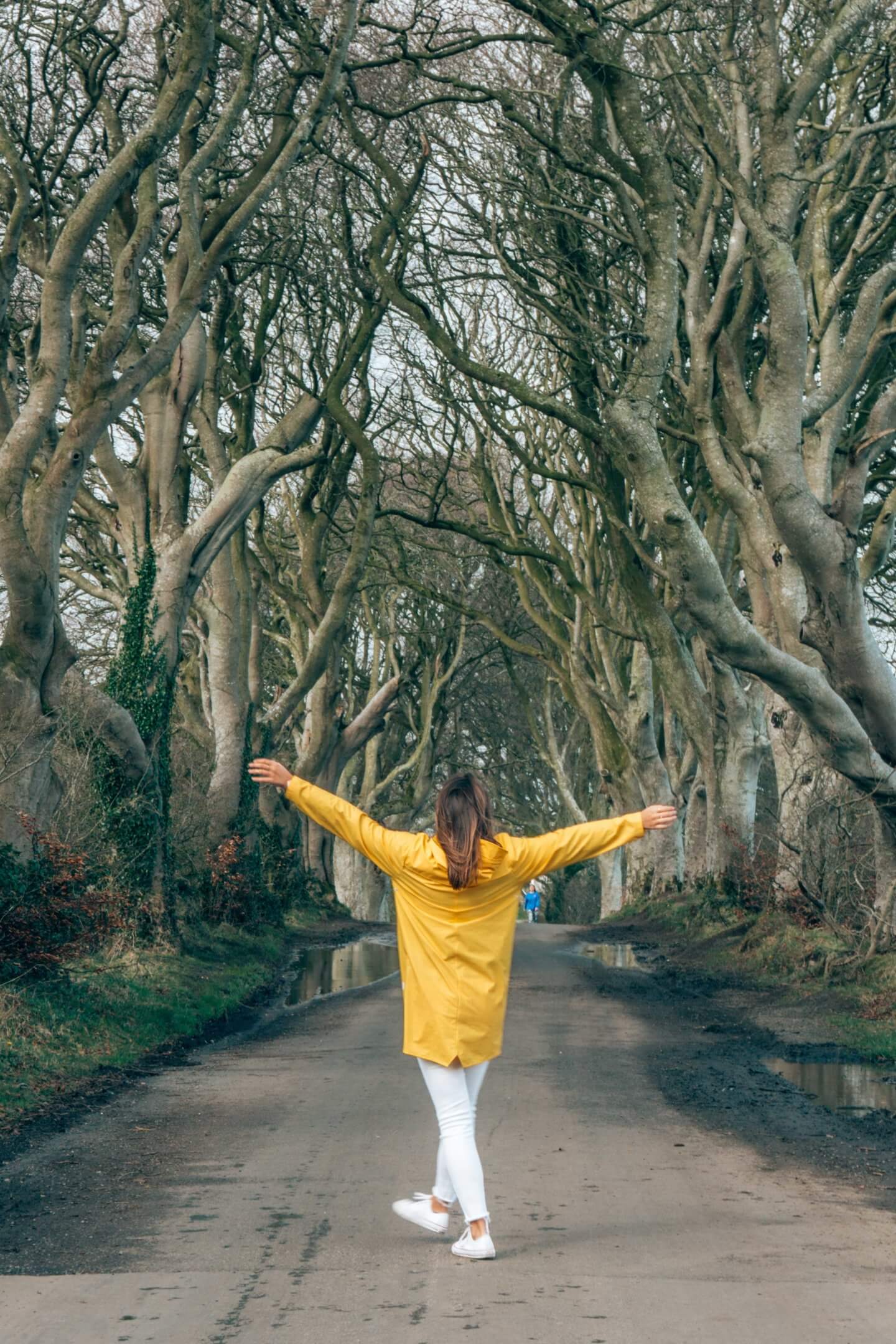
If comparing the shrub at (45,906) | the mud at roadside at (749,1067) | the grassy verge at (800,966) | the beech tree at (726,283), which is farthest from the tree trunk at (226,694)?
the shrub at (45,906)

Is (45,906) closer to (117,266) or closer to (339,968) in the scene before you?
(117,266)

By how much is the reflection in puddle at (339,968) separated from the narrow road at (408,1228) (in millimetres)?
7094

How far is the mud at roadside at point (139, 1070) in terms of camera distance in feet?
27.3

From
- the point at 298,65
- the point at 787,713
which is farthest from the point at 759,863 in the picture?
the point at 298,65

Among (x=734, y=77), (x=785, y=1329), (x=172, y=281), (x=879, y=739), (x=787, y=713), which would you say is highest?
(x=734, y=77)

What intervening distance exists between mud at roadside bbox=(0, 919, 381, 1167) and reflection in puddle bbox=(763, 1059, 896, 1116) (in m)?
4.42

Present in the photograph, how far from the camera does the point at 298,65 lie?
52.4 ft

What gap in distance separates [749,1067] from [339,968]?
34.4 ft

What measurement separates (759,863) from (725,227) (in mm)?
8258

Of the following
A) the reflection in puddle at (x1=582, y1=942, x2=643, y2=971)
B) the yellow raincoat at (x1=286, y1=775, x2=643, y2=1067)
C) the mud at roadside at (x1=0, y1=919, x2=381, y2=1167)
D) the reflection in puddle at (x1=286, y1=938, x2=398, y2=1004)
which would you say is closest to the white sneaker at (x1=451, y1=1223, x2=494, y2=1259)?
the yellow raincoat at (x1=286, y1=775, x2=643, y2=1067)

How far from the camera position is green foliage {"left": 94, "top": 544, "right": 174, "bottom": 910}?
16.6 m

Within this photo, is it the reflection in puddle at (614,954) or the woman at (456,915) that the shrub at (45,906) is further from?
the reflection in puddle at (614,954)

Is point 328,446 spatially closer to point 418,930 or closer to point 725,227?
point 725,227

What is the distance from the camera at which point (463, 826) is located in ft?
19.4
